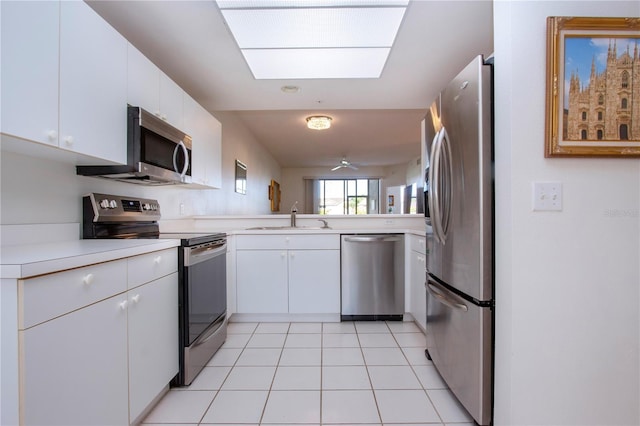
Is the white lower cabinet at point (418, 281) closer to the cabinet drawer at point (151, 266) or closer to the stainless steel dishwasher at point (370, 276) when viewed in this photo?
the stainless steel dishwasher at point (370, 276)

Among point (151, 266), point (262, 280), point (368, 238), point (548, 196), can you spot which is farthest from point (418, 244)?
point (151, 266)

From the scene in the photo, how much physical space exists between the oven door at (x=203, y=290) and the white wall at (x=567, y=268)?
1.67m

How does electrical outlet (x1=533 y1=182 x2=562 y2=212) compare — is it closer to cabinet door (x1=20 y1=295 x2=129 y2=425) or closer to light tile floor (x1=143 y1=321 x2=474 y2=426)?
light tile floor (x1=143 y1=321 x2=474 y2=426)

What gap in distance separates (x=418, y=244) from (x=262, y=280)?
58.7 inches

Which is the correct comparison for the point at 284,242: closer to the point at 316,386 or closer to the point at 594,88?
the point at 316,386

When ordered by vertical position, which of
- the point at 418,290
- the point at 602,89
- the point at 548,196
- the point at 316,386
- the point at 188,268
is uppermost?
the point at 602,89

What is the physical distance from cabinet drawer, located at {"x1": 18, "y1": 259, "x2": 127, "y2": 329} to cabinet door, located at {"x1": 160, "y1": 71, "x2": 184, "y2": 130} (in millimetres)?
1267

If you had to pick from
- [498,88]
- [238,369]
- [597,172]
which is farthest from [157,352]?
[597,172]

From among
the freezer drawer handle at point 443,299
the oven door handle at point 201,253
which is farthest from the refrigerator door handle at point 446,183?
the oven door handle at point 201,253

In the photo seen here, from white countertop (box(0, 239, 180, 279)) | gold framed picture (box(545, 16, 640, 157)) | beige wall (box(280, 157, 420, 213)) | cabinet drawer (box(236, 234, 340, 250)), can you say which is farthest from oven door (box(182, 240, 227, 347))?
beige wall (box(280, 157, 420, 213))

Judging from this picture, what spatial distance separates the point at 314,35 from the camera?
1938 mm

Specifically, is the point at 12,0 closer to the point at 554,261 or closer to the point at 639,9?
the point at 554,261

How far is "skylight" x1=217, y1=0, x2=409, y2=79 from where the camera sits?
167 cm

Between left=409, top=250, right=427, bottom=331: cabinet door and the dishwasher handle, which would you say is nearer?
left=409, top=250, right=427, bottom=331: cabinet door
